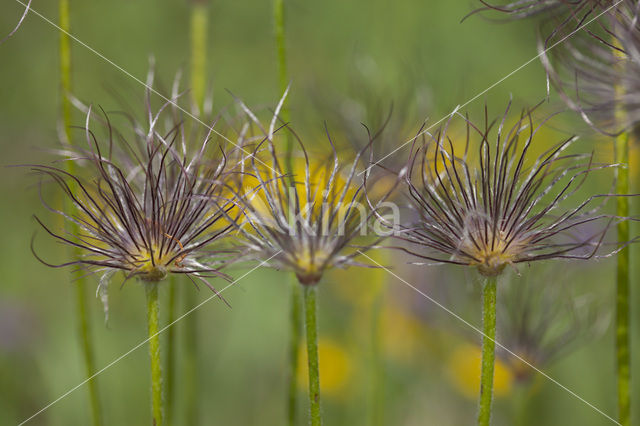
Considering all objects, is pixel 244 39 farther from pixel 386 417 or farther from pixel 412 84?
pixel 386 417

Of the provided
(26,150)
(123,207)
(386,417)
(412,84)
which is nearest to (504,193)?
(123,207)

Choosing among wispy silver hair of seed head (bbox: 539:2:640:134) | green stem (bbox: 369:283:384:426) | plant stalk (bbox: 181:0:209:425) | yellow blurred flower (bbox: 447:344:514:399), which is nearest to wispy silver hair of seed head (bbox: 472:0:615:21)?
wispy silver hair of seed head (bbox: 539:2:640:134)

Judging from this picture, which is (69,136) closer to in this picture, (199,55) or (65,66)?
(65,66)

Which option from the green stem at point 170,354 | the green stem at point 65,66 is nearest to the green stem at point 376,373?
the green stem at point 170,354

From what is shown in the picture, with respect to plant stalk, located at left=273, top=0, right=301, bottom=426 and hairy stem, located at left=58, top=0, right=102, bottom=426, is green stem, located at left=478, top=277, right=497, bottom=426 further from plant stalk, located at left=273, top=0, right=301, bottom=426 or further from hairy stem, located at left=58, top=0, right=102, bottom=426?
hairy stem, located at left=58, top=0, right=102, bottom=426

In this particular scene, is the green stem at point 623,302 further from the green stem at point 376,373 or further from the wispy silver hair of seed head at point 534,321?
the green stem at point 376,373
